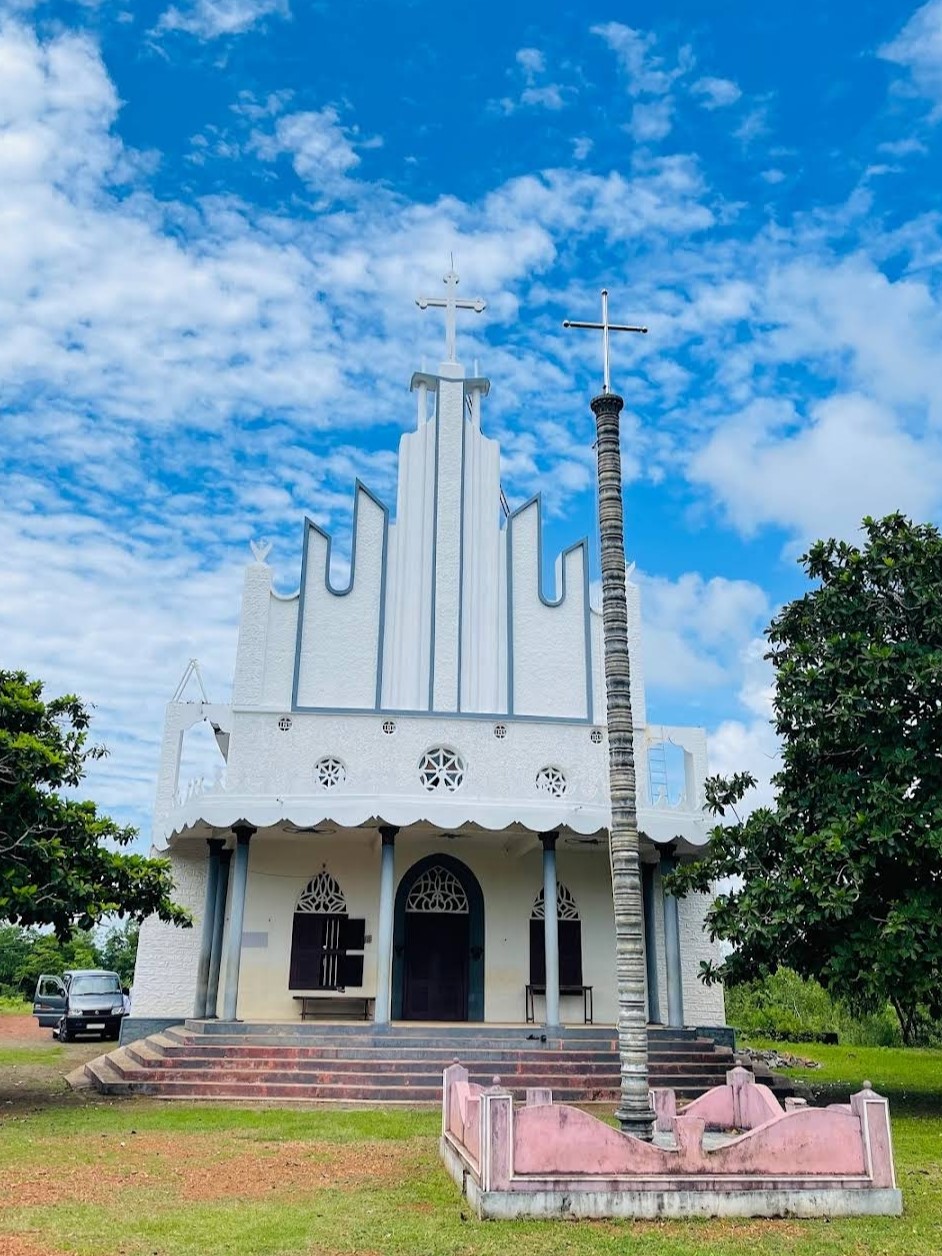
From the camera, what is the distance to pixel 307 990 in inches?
667

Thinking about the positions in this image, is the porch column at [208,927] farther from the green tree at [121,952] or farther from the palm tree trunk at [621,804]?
the green tree at [121,952]

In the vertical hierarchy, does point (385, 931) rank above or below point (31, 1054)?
above

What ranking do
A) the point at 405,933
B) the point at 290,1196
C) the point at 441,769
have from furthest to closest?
the point at 441,769 → the point at 405,933 → the point at 290,1196

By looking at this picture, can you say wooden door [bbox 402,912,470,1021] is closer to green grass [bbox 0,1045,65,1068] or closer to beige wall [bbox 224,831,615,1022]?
beige wall [bbox 224,831,615,1022]

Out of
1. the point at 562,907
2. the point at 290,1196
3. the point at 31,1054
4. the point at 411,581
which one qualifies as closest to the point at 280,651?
the point at 411,581

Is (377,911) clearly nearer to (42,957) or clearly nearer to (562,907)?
(562,907)

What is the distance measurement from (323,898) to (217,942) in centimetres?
181

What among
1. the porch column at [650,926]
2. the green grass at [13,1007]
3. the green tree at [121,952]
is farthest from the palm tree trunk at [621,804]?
the green tree at [121,952]

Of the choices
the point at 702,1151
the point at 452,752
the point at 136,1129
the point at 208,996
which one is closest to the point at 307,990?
the point at 208,996

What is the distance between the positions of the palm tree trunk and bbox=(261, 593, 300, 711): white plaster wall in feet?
32.9

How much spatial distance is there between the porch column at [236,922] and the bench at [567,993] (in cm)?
473

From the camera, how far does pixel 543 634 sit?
18.6 metres

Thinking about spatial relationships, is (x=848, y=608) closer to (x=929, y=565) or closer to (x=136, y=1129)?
(x=929, y=565)

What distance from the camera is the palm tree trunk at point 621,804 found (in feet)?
24.6
